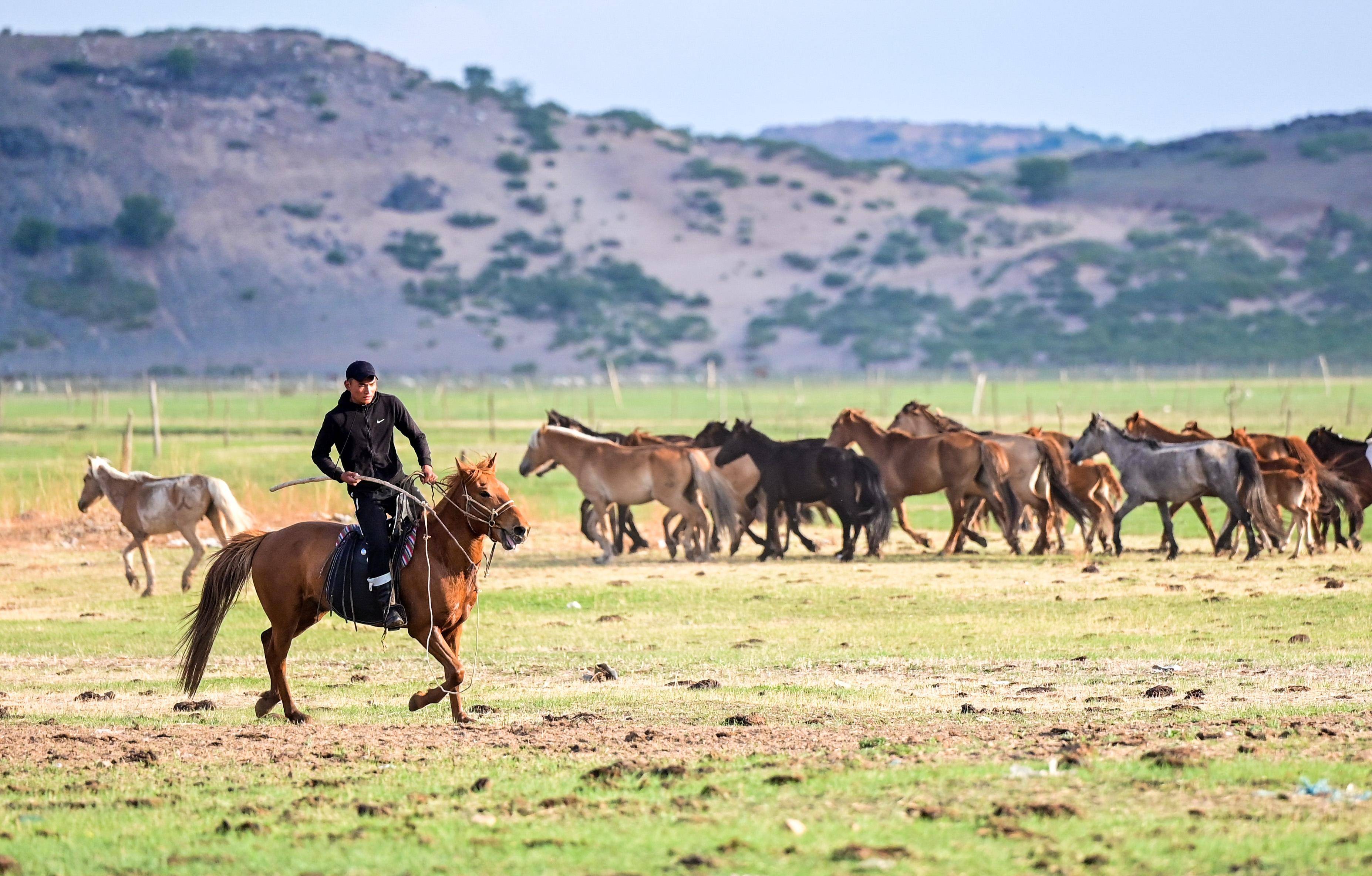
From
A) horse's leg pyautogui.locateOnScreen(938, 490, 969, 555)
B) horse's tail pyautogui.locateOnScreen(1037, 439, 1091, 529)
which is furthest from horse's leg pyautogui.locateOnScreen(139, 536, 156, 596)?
horse's tail pyautogui.locateOnScreen(1037, 439, 1091, 529)

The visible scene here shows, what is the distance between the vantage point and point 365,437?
9.47 m

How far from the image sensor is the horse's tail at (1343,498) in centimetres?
1967

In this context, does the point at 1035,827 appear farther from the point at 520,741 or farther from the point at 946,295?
the point at 946,295

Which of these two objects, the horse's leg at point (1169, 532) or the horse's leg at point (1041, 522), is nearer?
the horse's leg at point (1169, 532)

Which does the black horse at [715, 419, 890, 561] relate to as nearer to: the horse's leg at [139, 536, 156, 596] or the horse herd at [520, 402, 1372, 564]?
the horse herd at [520, 402, 1372, 564]

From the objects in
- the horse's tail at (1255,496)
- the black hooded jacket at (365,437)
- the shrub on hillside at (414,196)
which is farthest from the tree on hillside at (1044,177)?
the black hooded jacket at (365,437)

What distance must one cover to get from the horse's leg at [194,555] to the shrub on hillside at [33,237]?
91.0 meters

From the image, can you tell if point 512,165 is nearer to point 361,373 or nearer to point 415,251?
point 415,251

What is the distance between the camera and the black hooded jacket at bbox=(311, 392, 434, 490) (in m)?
9.42

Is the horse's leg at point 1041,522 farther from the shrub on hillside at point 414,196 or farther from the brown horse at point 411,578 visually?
the shrub on hillside at point 414,196

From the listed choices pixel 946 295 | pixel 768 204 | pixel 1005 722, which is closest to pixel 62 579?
pixel 1005 722

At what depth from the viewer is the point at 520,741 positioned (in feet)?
28.7

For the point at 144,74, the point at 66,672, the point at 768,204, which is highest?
the point at 144,74

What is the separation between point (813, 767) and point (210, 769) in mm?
2882
